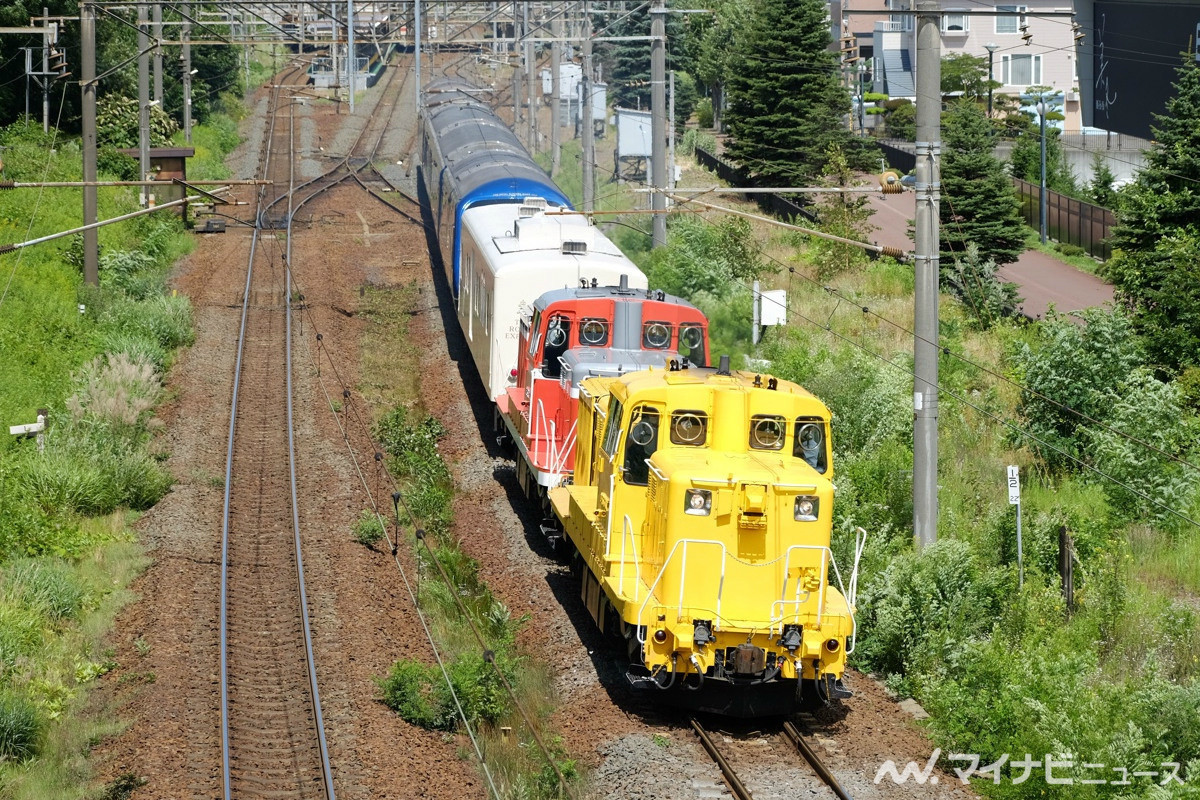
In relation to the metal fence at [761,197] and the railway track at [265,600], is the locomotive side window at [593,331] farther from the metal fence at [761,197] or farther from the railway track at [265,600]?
the metal fence at [761,197]

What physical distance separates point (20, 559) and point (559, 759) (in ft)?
26.9

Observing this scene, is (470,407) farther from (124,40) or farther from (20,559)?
(124,40)

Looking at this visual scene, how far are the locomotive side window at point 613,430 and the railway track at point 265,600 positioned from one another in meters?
3.92

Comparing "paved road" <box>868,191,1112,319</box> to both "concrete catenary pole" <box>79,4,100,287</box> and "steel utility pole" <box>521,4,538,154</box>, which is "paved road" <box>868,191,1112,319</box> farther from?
"concrete catenary pole" <box>79,4,100,287</box>

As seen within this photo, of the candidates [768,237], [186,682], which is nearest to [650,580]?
[186,682]

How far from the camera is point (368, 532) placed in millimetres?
19578

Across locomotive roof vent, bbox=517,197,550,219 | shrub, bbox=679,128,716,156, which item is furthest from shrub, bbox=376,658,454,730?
shrub, bbox=679,128,716,156

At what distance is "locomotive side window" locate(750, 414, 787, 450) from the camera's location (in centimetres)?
1391

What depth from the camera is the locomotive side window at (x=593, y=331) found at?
19766 mm

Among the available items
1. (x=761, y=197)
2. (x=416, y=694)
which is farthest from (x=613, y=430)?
(x=761, y=197)

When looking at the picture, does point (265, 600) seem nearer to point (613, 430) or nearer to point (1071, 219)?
point (613, 430)

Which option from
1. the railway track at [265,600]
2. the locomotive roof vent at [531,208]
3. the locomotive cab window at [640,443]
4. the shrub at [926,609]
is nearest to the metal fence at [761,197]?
the locomotive roof vent at [531,208]

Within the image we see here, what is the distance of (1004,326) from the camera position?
99.3 feet

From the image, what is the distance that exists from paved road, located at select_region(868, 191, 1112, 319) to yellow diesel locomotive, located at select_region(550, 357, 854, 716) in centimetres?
2307
